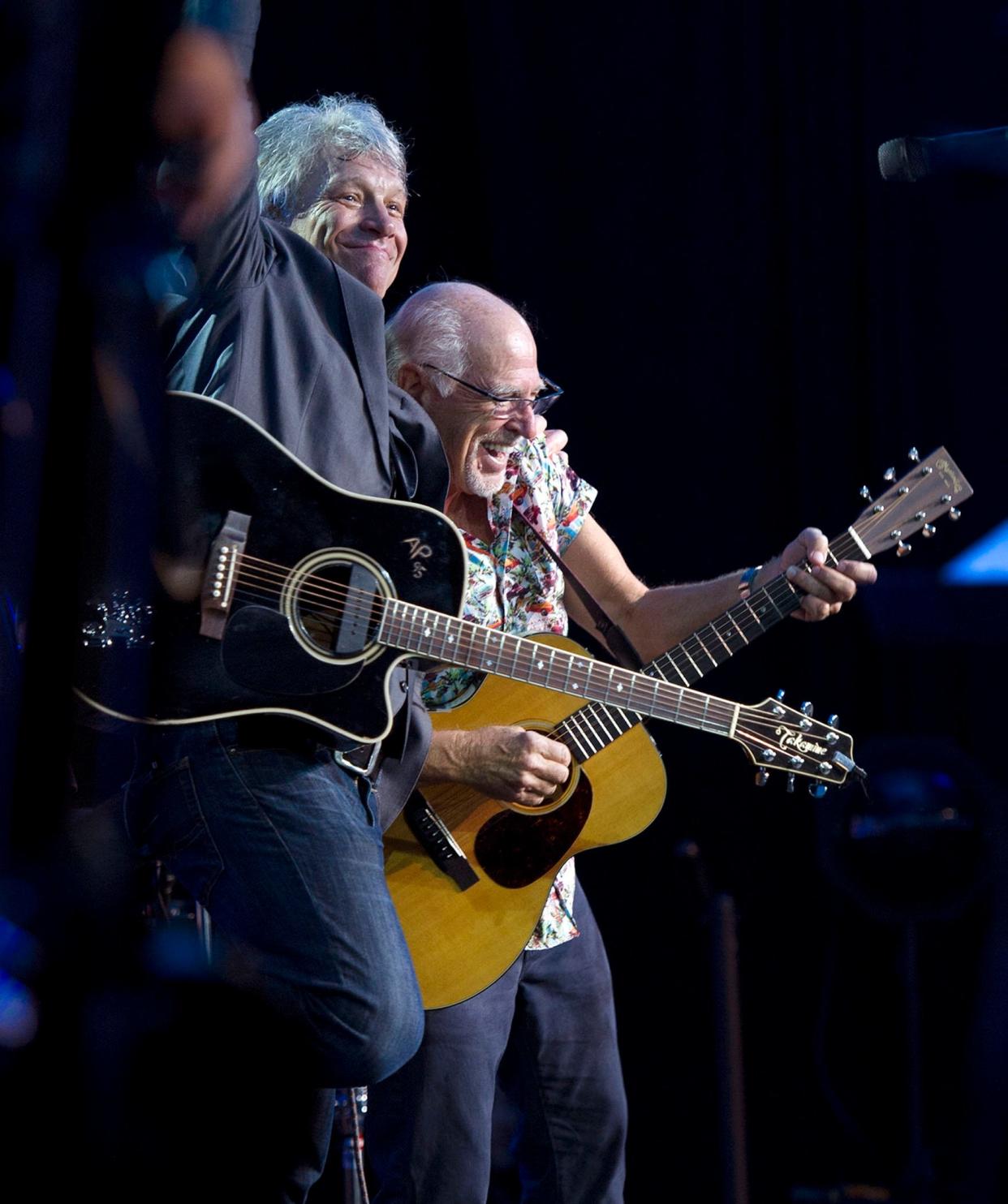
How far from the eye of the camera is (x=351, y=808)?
6.11ft

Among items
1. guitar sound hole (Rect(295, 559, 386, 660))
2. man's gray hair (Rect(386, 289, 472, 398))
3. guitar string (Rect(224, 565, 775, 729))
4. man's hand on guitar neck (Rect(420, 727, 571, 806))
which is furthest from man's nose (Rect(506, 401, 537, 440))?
guitar sound hole (Rect(295, 559, 386, 660))

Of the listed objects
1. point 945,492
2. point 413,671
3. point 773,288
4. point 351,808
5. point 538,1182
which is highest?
point 773,288

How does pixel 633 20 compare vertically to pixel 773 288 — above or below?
above

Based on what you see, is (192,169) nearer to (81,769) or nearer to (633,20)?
(81,769)

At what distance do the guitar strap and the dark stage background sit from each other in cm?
83

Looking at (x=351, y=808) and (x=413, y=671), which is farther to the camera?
(x=413, y=671)

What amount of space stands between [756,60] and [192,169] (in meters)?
2.17

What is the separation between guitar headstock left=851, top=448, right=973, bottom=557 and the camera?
254 cm

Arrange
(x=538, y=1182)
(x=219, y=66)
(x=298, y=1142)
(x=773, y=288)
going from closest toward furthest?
(x=219, y=66), (x=298, y=1142), (x=538, y=1182), (x=773, y=288)

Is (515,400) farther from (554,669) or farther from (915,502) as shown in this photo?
(915,502)

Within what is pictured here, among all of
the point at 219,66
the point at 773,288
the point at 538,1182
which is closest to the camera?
the point at 219,66

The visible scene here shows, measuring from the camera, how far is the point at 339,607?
185 cm

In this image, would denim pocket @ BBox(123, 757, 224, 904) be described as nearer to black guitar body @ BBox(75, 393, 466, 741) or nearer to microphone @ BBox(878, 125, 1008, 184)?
black guitar body @ BBox(75, 393, 466, 741)

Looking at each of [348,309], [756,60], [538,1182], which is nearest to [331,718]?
[348,309]
